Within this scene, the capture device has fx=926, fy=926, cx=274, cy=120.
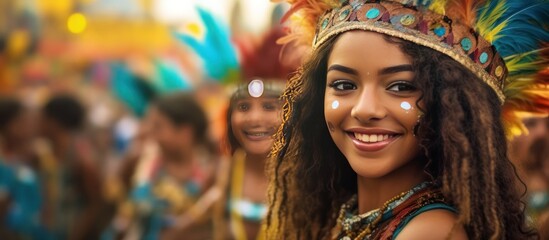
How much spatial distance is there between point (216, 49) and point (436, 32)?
5.68 ft

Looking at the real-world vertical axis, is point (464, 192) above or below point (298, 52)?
below

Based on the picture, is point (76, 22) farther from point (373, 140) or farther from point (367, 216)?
point (373, 140)

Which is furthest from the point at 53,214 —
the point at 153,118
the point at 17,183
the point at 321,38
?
the point at 321,38

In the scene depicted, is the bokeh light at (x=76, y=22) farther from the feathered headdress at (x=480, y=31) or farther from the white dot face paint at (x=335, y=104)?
the white dot face paint at (x=335, y=104)

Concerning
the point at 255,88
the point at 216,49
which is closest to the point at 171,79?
the point at 216,49

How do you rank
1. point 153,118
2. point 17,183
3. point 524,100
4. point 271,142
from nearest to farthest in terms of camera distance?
point 524,100 → point 271,142 → point 153,118 → point 17,183

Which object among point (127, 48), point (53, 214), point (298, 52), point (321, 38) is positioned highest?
point (127, 48)

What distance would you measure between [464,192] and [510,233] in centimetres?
27

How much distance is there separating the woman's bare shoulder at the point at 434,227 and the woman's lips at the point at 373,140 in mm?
239

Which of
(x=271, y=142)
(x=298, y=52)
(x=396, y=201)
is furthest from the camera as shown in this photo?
(x=298, y=52)

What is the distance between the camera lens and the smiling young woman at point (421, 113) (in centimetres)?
269

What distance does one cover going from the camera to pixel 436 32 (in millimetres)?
2768

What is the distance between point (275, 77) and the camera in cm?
421

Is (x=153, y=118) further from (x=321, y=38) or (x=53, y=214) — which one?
(x=321, y=38)
